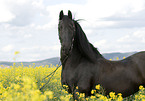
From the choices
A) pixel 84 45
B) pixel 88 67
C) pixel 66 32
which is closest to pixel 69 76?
pixel 88 67

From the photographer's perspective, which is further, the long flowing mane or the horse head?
the long flowing mane

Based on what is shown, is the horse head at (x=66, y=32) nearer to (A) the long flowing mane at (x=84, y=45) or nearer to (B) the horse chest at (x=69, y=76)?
(A) the long flowing mane at (x=84, y=45)

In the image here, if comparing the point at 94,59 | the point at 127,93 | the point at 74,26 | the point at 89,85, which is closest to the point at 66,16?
the point at 74,26

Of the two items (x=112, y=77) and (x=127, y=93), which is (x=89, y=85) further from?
(x=127, y=93)

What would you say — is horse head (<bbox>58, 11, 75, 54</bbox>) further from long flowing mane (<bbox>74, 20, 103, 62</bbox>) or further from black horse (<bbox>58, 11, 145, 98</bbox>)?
long flowing mane (<bbox>74, 20, 103, 62</bbox>)

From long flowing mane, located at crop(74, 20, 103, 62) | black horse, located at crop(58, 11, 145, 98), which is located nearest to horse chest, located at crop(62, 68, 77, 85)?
black horse, located at crop(58, 11, 145, 98)

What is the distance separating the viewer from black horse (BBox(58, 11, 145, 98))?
4.28 metres

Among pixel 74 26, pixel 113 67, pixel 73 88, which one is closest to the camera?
pixel 74 26

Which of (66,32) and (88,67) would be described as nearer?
(66,32)

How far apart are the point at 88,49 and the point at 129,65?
48.2 inches

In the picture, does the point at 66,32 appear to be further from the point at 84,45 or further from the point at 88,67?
the point at 88,67

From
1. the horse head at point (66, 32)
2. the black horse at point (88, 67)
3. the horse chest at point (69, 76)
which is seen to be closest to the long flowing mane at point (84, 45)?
the black horse at point (88, 67)

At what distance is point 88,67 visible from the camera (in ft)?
15.2

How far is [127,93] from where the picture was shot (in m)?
4.96
